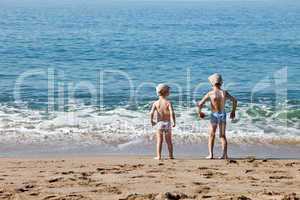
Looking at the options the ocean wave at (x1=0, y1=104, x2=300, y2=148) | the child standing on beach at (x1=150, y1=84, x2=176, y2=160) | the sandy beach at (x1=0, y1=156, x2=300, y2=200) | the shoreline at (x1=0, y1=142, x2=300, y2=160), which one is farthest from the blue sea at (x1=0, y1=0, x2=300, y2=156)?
the sandy beach at (x1=0, y1=156, x2=300, y2=200)

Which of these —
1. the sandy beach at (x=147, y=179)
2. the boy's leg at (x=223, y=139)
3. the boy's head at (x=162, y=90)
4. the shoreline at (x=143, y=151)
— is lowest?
the sandy beach at (x=147, y=179)

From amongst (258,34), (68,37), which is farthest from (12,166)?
(258,34)

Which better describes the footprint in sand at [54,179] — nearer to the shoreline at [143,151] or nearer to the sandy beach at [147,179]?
the sandy beach at [147,179]

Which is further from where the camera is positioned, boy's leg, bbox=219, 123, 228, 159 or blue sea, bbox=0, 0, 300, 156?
blue sea, bbox=0, 0, 300, 156

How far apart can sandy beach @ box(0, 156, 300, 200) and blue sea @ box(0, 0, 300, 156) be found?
2.01 metres

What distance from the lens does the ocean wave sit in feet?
36.3

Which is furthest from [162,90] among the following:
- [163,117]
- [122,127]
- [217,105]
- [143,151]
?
[122,127]

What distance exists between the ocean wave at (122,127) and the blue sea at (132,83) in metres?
0.02

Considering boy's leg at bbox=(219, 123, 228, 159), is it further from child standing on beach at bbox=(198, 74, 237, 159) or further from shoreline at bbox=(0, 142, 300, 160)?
shoreline at bbox=(0, 142, 300, 160)

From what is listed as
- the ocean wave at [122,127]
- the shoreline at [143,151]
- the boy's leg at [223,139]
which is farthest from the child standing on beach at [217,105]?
the ocean wave at [122,127]

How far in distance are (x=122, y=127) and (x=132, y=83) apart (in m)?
6.66

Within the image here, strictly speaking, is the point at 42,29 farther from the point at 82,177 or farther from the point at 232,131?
the point at 82,177

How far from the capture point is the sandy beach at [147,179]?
6590 millimetres

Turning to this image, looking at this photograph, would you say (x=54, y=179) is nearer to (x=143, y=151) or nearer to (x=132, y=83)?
(x=143, y=151)
